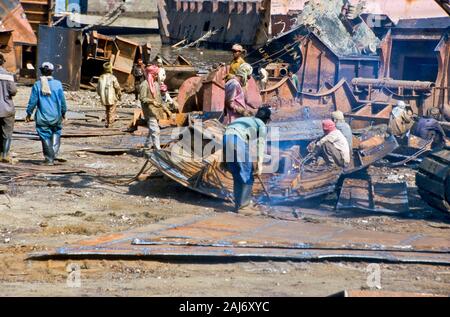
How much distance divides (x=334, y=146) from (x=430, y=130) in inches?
161

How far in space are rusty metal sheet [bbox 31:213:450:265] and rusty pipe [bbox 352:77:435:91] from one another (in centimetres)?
931

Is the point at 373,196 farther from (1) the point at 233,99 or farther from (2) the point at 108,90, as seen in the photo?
(2) the point at 108,90

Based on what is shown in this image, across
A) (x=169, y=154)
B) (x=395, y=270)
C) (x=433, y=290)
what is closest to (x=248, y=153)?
(x=169, y=154)

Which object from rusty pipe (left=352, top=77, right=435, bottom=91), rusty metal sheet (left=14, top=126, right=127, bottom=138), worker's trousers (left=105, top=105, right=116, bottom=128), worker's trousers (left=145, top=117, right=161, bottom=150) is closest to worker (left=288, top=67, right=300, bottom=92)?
rusty pipe (left=352, top=77, right=435, bottom=91)

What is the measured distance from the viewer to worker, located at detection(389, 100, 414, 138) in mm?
17719

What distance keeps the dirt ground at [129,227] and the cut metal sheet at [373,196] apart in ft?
0.62

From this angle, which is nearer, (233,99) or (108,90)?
(233,99)

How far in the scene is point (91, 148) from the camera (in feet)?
54.1

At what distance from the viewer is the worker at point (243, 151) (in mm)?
11727

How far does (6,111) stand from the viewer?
14406 mm

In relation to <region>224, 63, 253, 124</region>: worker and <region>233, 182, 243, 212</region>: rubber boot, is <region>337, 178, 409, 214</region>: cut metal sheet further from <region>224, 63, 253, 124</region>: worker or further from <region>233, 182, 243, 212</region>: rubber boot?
<region>224, 63, 253, 124</region>: worker

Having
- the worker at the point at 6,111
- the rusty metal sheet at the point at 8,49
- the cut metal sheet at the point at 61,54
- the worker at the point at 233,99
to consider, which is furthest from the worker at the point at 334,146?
the rusty metal sheet at the point at 8,49

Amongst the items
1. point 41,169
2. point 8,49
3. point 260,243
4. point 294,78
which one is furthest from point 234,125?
point 8,49
